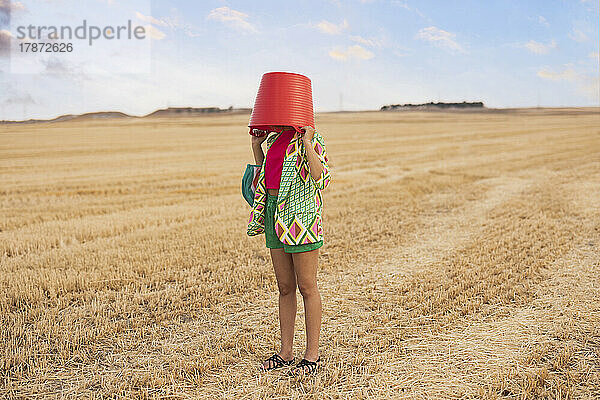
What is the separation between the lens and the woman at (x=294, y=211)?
4062 mm

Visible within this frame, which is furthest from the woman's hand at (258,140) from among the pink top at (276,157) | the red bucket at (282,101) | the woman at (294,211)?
the red bucket at (282,101)

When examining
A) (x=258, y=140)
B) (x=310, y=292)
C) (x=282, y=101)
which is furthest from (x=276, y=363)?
(x=282, y=101)

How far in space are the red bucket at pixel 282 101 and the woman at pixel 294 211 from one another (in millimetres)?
121

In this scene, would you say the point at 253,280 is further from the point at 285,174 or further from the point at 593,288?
the point at 593,288

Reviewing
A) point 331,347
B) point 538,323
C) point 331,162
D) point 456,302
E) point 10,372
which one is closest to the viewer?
point 10,372

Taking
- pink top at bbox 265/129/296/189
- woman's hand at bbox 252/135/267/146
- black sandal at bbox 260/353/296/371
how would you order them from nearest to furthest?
pink top at bbox 265/129/296/189 < woman's hand at bbox 252/135/267/146 < black sandal at bbox 260/353/296/371

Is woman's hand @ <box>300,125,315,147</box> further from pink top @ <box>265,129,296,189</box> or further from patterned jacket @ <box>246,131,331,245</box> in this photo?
pink top @ <box>265,129,296,189</box>

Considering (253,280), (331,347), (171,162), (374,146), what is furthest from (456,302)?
(374,146)

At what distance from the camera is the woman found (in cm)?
406

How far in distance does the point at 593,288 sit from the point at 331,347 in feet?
12.4

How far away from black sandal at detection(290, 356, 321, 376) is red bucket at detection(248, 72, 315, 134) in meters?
2.08

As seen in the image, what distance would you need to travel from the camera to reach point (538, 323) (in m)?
5.38

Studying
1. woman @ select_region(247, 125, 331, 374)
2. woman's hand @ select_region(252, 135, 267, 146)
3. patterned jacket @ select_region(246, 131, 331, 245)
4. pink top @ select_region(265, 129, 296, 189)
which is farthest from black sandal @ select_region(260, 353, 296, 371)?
woman's hand @ select_region(252, 135, 267, 146)

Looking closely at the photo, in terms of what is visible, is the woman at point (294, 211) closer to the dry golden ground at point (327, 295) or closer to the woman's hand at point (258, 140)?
the woman's hand at point (258, 140)
